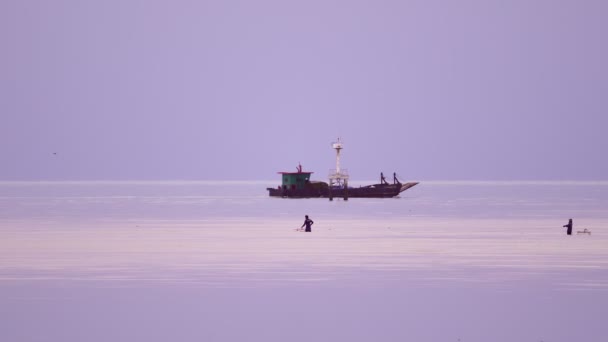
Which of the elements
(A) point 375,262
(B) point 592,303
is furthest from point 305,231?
(B) point 592,303

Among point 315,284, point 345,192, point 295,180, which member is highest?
point 295,180

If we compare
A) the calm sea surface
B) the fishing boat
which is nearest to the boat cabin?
the fishing boat

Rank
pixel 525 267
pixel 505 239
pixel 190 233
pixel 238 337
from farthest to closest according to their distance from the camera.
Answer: pixel 190 233, pixel 505 239, pixel 525 267, pixel 238 337

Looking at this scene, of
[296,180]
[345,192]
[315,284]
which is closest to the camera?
[315,284]

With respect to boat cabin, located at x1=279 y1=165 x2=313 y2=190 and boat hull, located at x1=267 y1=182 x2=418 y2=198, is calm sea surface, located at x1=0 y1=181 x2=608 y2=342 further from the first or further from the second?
boat hull, located at x1=267 y1=182 x2=418 y2=198

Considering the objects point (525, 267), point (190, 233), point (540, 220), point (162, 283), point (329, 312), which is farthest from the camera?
point (540, 220)

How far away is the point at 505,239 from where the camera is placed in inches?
2063

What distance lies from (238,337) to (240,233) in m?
35.8

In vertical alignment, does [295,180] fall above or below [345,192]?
above

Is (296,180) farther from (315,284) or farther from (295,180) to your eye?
(315,284)

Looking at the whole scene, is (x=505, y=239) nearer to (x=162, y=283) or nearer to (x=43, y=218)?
(x=162, y=283)

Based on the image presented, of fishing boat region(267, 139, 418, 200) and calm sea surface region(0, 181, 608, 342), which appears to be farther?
fishing boat region(267, 139, 418, 200)

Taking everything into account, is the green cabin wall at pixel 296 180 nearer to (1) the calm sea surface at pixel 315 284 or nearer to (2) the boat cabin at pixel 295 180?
(2) the boat cabin at pixel 295 180

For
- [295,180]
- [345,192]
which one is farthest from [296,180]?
[345,192]
